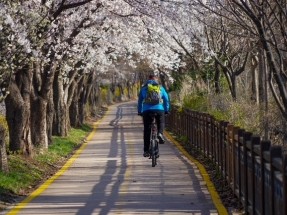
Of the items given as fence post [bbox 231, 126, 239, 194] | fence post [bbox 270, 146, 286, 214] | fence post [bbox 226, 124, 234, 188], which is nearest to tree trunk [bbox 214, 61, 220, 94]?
fence post [bbox 226, 124, 234, 188]

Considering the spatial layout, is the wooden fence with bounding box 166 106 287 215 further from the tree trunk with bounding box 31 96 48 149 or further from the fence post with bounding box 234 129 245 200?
the tree trunk with bounding box 31 96 48 149

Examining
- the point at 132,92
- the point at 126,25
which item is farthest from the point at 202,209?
the point at 132,92

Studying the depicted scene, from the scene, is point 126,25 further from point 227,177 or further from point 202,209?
point 202,209

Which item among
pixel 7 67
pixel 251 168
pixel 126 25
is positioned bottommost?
Result: pixel 251 168

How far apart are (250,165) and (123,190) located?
416cm

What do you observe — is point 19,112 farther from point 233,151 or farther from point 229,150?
point 233,151

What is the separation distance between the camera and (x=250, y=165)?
9.73 meters

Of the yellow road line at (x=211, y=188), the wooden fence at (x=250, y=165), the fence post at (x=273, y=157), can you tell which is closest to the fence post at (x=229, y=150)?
the wooden fence at (x=250, y=165)

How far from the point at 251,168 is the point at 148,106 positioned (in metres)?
7.14

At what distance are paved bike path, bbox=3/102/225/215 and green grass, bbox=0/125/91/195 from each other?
15.9 inches

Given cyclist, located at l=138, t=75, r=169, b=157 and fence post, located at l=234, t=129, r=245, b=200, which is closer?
fence post, located at l=234, t=129, r=245, b=200

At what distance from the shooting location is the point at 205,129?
19.3 metres

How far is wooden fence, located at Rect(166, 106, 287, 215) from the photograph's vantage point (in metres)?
7.41

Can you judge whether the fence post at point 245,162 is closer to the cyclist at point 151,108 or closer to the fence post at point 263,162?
the fence post at point 263,162
